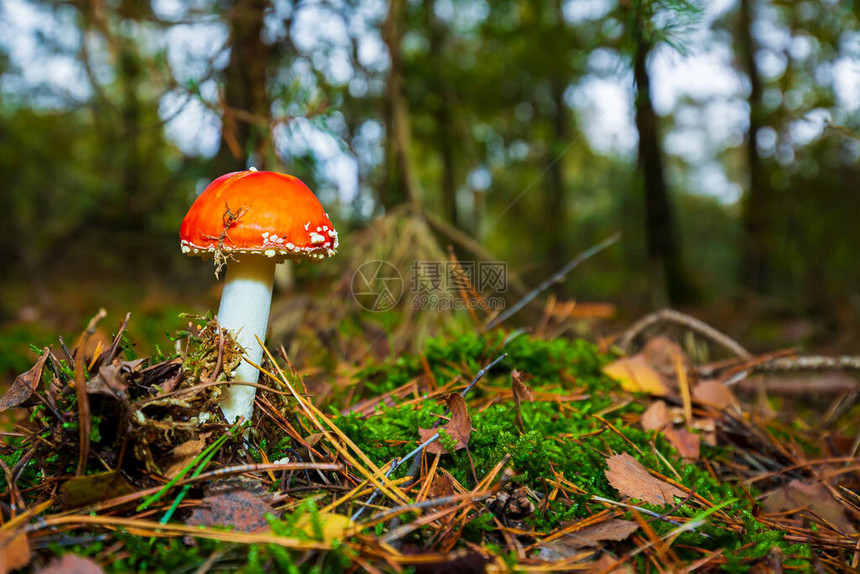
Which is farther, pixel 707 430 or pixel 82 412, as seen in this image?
pixel 707 430

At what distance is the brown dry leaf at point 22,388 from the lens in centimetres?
116

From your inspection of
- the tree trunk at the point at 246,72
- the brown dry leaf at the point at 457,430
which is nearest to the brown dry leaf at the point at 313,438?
the brown dry leaf at the point at 457,430

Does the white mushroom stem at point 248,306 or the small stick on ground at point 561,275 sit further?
the small stick on ground at point 561,275

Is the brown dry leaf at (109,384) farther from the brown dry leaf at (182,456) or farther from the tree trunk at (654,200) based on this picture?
the tree trunk at (654,200)

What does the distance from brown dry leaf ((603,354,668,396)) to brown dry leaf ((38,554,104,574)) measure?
5.82ft

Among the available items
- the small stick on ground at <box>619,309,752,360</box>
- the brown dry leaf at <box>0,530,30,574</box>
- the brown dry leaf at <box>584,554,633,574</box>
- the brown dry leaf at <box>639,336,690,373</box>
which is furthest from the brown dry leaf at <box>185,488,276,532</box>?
the small stick on ground at <box>619,309,752,360</box>

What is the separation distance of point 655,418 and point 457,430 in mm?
848

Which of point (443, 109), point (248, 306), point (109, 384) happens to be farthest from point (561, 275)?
point (443, 109)

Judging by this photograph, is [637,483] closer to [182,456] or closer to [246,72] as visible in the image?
[182,456]

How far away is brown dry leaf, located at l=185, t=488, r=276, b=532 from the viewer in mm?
Result: 1011

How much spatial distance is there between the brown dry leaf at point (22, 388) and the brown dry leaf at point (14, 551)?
417 millimetres

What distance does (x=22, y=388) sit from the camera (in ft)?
3.88

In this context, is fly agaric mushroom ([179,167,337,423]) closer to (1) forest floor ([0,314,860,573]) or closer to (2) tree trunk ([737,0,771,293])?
(1) forest floor ([0,314,860,573])

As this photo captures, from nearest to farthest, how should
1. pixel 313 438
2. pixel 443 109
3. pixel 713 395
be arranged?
1. pixel 313 438
2. pixel 713 395
3. pixel 443 109
